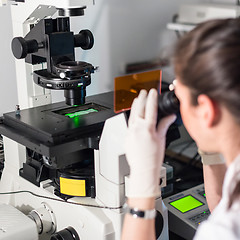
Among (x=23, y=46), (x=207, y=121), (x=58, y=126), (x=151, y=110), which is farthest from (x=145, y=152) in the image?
(x=23, y=46)

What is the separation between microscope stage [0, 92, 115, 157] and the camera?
1261 millimetres

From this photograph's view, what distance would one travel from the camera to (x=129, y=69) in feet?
8.06

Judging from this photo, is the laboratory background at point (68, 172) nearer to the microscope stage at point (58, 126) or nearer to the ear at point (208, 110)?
the microscope stage at point (58, 126)

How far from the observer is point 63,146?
4.09 ft

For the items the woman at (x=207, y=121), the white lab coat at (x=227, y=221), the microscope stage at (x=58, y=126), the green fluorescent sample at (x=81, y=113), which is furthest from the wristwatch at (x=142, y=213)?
the green fluorescent sample at (x=81, y=113)

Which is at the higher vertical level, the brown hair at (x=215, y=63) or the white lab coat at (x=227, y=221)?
the brown hair at (x=215, y=63)

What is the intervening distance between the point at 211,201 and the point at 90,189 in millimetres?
356

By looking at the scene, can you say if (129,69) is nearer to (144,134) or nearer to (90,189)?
(90,189)

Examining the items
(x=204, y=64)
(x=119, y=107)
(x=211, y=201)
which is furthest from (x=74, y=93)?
(x=204, y=64)

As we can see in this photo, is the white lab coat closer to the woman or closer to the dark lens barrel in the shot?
the woman

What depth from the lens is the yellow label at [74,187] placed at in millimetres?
1347

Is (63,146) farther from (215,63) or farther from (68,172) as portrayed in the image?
(215,63)

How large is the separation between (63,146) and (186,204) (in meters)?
0.54

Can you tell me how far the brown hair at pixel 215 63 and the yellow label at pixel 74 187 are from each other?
0.58 metres
